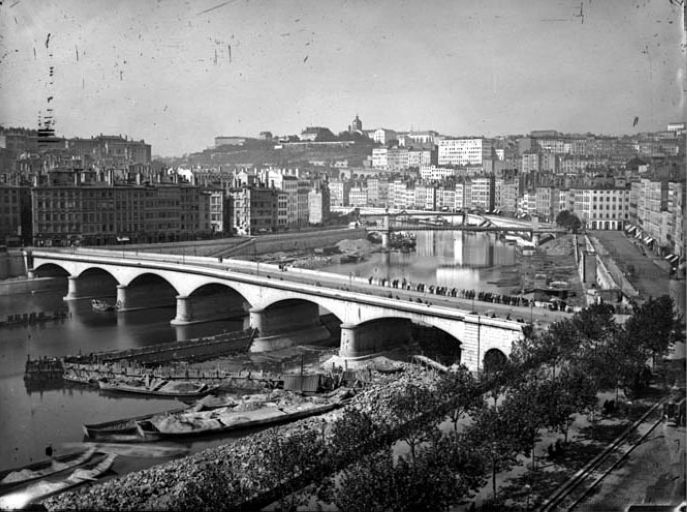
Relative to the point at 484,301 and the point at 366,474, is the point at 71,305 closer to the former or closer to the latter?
the point at 484,301

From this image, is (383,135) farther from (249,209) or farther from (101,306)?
(101,306)

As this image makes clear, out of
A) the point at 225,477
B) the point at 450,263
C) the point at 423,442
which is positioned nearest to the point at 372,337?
the point at 423,442

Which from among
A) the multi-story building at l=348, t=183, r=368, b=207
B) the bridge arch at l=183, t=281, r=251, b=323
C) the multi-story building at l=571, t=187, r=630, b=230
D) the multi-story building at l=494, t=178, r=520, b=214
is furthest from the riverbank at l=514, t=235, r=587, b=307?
the multi-story building at l=348, t=183, r=368, b=207

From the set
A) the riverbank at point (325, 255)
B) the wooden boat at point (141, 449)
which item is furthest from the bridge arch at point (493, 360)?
the riverbank at point (325, 255)

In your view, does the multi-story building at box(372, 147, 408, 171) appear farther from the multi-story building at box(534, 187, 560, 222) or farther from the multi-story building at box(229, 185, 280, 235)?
the multi-story building at box(229, 185, 280, 235)

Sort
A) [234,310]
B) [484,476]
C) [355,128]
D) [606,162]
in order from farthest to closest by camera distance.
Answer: [355,128] < [606,162] < [234,310] < [484,476]

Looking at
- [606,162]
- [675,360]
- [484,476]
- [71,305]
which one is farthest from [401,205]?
[484,476]

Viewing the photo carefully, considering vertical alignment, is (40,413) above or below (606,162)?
below
